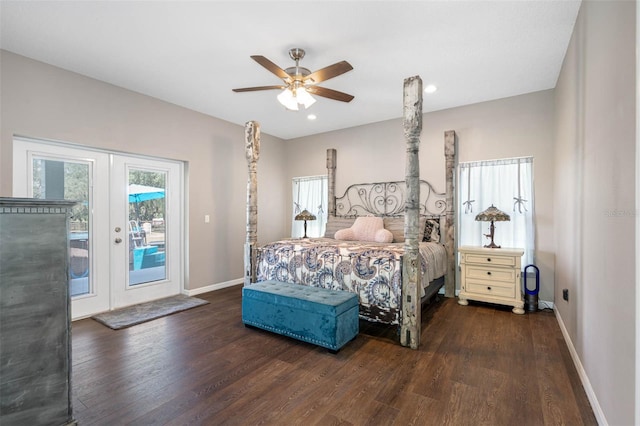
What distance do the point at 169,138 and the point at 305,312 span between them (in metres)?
3.30

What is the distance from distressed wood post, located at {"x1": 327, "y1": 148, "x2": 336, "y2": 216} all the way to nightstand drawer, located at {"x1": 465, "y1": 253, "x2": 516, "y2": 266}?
2.50 m

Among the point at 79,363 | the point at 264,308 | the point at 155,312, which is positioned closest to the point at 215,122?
the point at 155,312

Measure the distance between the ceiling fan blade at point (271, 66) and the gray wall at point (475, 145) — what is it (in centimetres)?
226

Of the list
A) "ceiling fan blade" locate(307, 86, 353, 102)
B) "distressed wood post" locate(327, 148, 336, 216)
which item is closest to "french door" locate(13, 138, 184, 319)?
"distressed wood post" locate(327, 148, 336, 216)

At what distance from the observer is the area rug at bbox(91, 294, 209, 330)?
10.8 feet

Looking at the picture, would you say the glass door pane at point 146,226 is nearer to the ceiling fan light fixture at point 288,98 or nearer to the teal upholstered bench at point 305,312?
the teal upholstered bench at point 305,312

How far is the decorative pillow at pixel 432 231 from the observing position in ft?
14.2

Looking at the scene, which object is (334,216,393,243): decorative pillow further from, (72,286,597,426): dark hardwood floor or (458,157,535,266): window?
(72,286,597,426): dark hardwood floor

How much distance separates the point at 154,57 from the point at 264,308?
2.85m

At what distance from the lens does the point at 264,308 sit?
2.94 meters

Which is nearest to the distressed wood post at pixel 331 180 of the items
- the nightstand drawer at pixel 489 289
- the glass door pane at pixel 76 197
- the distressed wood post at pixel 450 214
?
the distressed wood post at pixel 450 214

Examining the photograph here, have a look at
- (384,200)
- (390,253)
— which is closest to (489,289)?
(390,253)

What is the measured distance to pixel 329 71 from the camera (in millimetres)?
2574

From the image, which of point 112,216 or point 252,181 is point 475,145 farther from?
point 112,216
